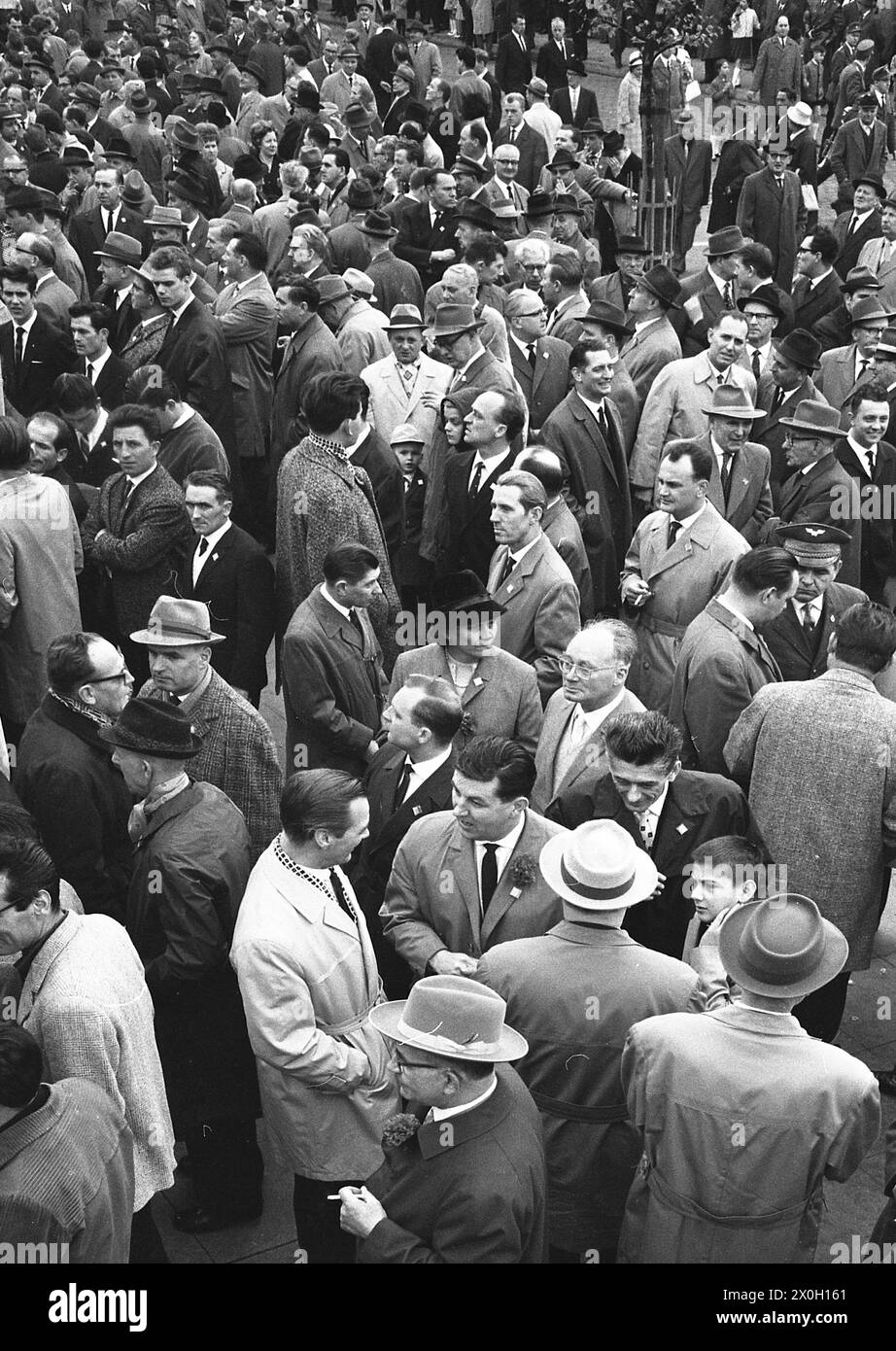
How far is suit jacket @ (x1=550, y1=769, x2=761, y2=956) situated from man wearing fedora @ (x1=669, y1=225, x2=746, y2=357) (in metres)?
5.63

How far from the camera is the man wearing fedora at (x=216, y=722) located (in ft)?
15.9

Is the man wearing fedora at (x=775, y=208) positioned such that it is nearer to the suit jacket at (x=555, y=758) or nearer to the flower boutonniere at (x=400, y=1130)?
the suit jacket at (x=555, y=758)

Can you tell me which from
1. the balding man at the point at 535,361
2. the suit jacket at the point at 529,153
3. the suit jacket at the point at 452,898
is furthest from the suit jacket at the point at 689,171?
the suit jacket at the point at 452,898

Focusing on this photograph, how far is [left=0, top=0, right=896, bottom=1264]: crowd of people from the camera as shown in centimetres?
325

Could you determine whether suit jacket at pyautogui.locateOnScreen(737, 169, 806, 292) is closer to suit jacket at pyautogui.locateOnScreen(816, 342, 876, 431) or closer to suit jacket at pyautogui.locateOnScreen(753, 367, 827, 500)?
suit jacket at pyautogui.locateOnScreen(816, 342, 876, 431)

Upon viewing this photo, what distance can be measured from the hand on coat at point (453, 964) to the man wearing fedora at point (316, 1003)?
0.18m

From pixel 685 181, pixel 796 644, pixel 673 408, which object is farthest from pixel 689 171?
pixel 796 644

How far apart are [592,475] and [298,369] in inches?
70.5

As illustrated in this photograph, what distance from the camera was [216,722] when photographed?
4.86 m

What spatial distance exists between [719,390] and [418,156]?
614 centimetres

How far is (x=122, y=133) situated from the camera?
1308 centimetres

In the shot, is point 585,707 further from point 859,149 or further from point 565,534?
point 859,149
